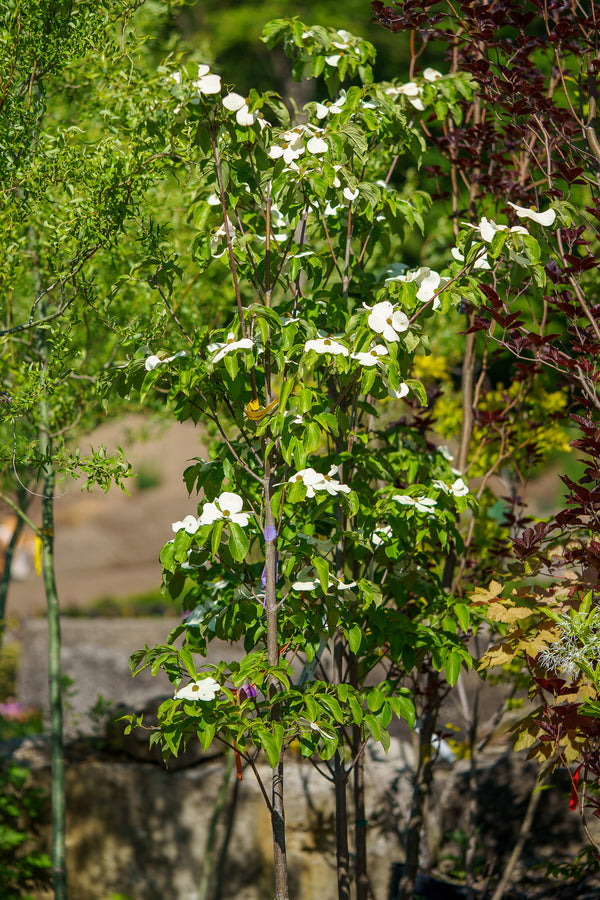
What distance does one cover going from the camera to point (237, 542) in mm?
2230

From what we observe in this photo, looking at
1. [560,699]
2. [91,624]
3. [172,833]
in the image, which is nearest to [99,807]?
[172,833]

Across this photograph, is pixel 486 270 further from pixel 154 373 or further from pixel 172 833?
pixel 172 833

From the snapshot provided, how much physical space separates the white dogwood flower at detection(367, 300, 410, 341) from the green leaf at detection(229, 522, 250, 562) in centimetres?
63

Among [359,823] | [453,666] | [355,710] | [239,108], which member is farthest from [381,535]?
[239,108]

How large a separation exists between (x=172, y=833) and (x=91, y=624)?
3671mm

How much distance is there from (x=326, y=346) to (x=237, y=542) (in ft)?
1.83

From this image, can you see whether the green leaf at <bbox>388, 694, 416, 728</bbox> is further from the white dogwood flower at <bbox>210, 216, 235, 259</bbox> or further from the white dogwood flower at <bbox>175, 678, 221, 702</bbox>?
the white dogwood flower at <bbox>210, 216, 235, 259</bbox>

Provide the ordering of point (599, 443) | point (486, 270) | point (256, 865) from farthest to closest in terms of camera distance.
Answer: point (256, 865), point (486, 270), point (599, 443)

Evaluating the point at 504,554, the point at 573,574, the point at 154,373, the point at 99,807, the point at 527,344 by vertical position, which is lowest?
the point at 99,807

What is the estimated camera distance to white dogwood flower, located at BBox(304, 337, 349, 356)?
2.29m

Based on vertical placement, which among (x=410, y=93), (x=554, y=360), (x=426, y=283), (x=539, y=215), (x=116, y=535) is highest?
(x=116, y=535)

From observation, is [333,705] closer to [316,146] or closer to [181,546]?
[181,546]

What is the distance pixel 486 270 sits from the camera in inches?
102

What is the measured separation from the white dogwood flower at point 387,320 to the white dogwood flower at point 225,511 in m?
0.58
